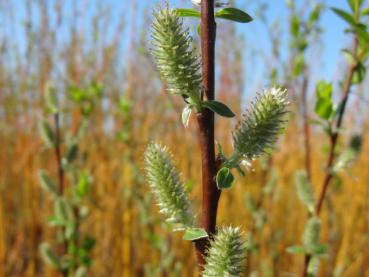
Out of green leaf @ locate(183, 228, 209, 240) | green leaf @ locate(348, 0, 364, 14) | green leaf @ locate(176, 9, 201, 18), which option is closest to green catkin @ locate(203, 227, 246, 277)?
green leaf @ locate(183, 228, 209, 240)

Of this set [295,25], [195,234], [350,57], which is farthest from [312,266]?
[295,25]

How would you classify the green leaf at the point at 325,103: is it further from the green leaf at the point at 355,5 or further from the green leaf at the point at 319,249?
the green leaf at the point at 319,249

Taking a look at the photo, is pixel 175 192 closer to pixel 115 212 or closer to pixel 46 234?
pixel 115 212

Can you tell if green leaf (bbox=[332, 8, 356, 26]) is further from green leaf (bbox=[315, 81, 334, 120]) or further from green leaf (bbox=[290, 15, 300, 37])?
green leaf (bbox=[290, 15, 300, 37])

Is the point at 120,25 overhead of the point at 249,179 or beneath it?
overhead

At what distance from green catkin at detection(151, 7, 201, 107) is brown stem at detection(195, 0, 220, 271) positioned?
0.01m

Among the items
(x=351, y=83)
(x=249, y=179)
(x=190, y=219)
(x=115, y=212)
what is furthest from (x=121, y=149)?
(x=190, y=219)

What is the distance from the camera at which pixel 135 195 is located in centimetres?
183

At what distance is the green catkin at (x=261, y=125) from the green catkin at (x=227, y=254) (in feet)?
0.27

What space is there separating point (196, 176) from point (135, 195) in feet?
1.57

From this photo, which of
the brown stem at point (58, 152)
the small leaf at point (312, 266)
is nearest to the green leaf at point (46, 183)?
the brown stem at point (58, 152)

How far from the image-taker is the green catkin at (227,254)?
15.9 inches

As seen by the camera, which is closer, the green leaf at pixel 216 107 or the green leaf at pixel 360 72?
the green leaf at pixel 216 107

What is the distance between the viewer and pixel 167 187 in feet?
1.54
